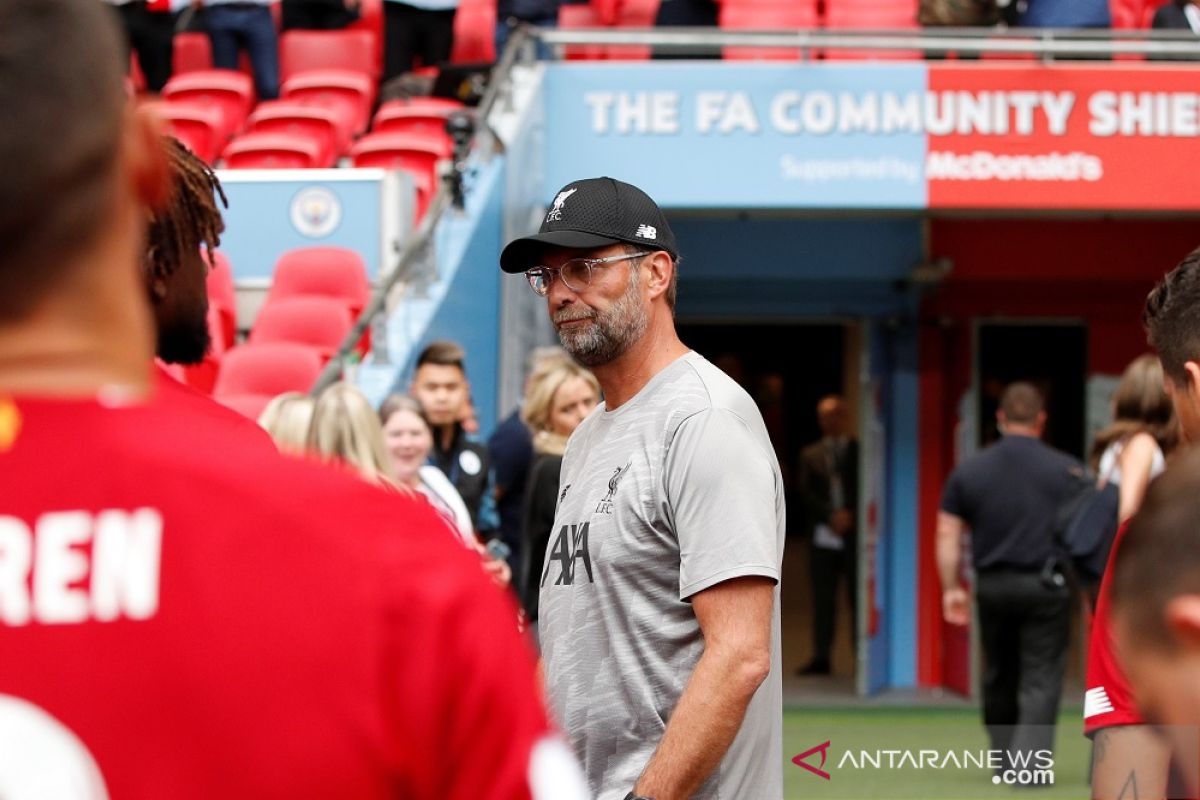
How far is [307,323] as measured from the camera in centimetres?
945

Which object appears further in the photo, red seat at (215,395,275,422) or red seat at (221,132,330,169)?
red seat at (221,132,330,169)

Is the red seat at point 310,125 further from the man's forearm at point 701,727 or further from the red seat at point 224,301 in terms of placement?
the man's forearm at point 701,727

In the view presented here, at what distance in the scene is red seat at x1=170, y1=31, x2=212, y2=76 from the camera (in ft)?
48.4

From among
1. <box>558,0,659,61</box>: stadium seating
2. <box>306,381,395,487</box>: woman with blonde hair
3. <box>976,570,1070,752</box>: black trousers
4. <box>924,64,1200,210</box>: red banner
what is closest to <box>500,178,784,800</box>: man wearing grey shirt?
<box>306,381,395,487</box>: woman with blonde hair

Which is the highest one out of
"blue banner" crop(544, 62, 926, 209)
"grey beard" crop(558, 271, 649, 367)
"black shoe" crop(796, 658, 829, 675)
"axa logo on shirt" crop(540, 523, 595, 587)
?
"blue banner" crop(544, 62, 926, 209)

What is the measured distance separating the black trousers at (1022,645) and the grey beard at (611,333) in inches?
191

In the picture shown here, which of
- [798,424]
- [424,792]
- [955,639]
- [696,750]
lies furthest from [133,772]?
[798,424]

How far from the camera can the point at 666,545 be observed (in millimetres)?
2604

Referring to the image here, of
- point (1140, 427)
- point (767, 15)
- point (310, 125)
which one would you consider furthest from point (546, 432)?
point (767, 15)

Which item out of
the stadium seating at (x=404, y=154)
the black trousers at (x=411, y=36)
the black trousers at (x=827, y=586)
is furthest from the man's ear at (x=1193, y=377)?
the black trousers at (x=411, y=36)

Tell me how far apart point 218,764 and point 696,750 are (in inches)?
59.7

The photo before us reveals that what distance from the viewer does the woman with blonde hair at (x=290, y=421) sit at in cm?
493

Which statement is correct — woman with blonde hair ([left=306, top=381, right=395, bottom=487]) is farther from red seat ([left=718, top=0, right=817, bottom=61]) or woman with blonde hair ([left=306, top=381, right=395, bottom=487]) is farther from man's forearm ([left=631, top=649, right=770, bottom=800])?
red seat ([left=718, top=0, right=817, bottom=61])

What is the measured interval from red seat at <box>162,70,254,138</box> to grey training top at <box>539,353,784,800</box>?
1119cm
